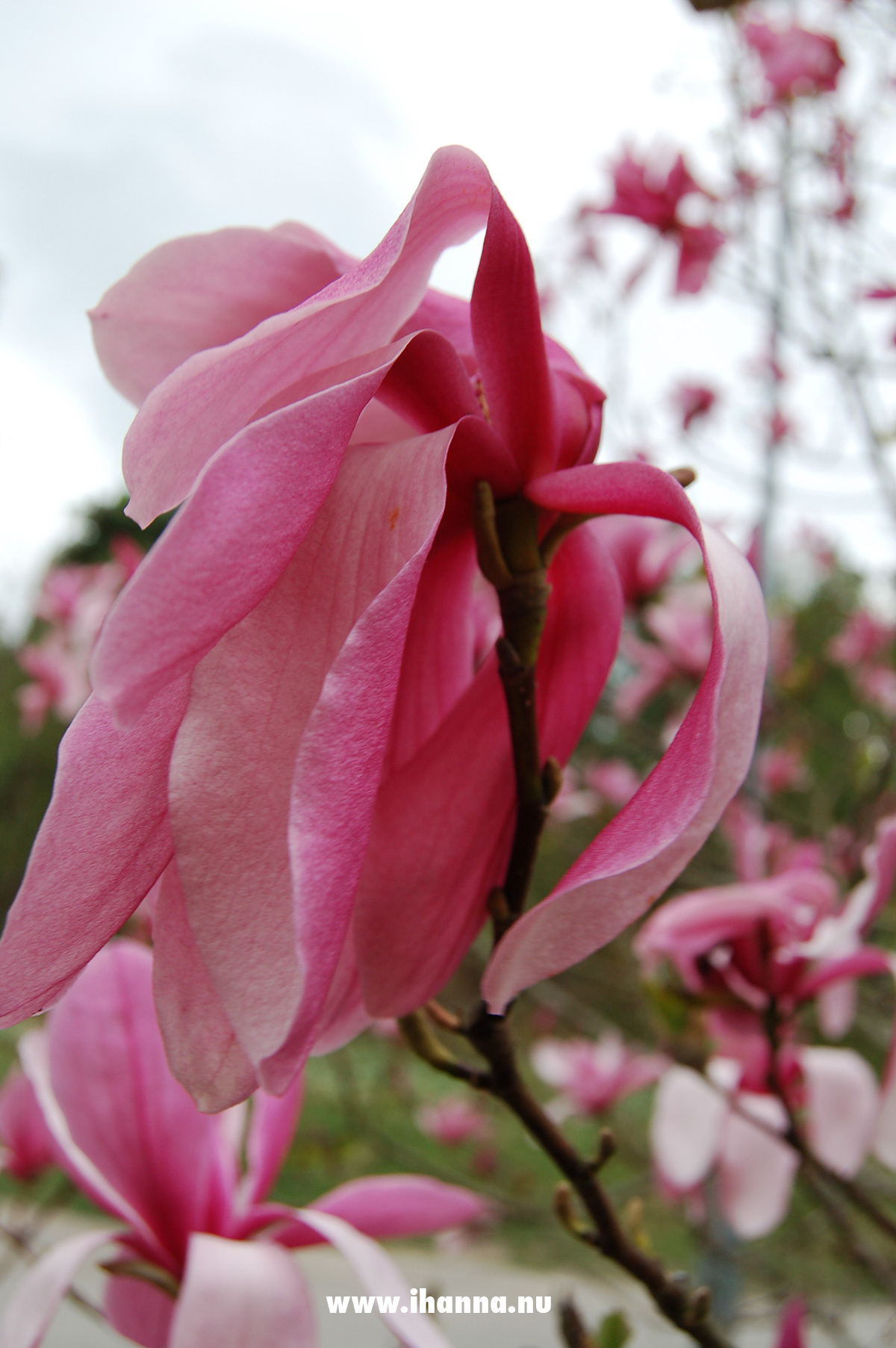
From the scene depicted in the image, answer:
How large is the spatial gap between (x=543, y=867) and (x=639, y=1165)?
3.03 feet

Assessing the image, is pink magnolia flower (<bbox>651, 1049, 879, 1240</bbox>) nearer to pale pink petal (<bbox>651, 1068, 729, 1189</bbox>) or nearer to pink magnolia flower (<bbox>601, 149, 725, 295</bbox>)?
pale pink petal (<bbox>651, 1068, 729, 1189</bbox>)

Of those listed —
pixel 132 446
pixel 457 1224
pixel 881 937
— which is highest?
pixel 132 446

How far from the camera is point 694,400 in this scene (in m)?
2.72

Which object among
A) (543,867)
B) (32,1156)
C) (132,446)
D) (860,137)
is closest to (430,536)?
(132,446)

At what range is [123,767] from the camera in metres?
0.21

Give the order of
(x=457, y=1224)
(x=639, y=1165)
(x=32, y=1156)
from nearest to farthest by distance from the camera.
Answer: (x=457, y=1224), (x=32, y=1156), (x=639, y=1165)

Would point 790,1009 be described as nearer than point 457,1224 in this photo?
No

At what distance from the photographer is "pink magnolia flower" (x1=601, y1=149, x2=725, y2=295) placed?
65.2 inches

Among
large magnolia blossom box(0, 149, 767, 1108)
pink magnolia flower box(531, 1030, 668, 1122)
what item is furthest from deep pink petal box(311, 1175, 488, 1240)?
pink magnolia flower box(531, 1030, 668, 1122)

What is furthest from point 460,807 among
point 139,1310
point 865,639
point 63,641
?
point 865,639

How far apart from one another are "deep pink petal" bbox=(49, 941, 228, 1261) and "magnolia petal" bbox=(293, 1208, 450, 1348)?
0.07 m

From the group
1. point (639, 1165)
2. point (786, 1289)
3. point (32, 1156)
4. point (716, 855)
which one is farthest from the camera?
point (716, 855)

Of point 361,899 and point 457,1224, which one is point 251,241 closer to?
point 361,899

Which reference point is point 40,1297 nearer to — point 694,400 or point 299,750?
point 299,750
